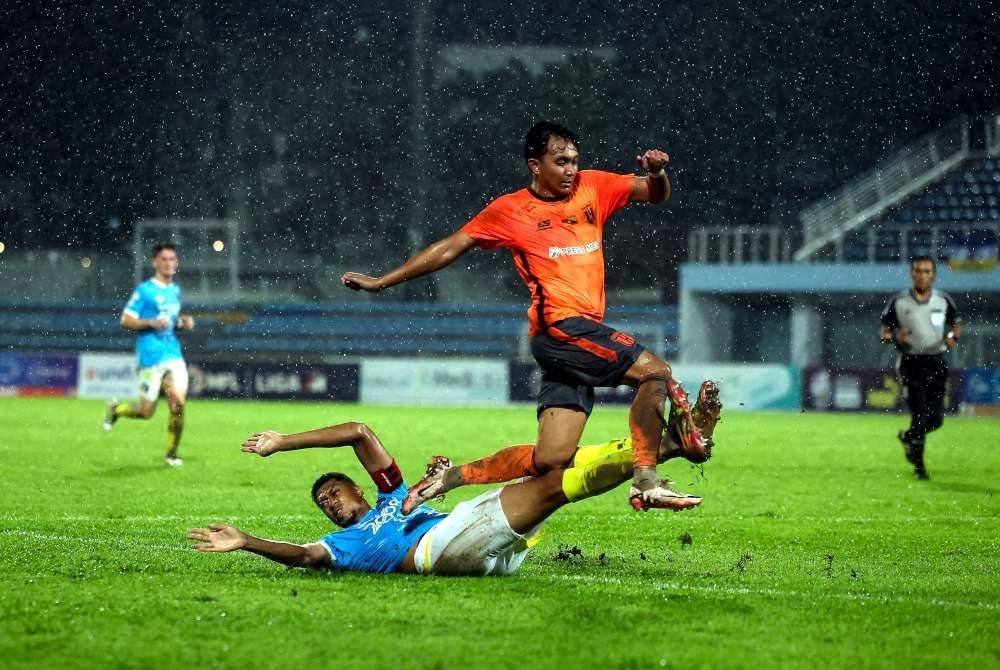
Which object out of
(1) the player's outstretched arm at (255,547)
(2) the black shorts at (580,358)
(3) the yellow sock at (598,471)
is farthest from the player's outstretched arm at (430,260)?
(1) the player's outstretched arm at (255,547)

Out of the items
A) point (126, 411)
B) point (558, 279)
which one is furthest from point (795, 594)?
point (126, 411)

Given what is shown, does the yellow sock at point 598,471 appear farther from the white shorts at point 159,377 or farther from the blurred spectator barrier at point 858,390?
the blurred spectator barrier at point 858,390

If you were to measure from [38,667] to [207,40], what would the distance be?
39.1 meters

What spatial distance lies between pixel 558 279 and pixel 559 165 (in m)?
0.64

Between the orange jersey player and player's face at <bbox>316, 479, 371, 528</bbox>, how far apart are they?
43 cm

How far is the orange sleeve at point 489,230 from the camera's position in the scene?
7.40 metres

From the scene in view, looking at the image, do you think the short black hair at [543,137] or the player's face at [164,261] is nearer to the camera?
the short black hair at [543,137]

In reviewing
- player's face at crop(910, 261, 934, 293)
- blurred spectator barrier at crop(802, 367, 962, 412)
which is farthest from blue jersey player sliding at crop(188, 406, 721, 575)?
blurred spectator barrier at crop(802, 367, 962, 412)

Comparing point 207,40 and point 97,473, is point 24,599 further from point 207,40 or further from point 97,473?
point 207,40

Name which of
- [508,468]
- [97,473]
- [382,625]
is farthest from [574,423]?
[97,473]

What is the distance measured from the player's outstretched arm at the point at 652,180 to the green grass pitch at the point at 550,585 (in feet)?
6.84

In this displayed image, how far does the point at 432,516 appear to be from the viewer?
22.4ft

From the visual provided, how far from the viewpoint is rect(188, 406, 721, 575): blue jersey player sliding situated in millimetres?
6512

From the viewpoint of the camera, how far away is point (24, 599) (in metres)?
5.89
